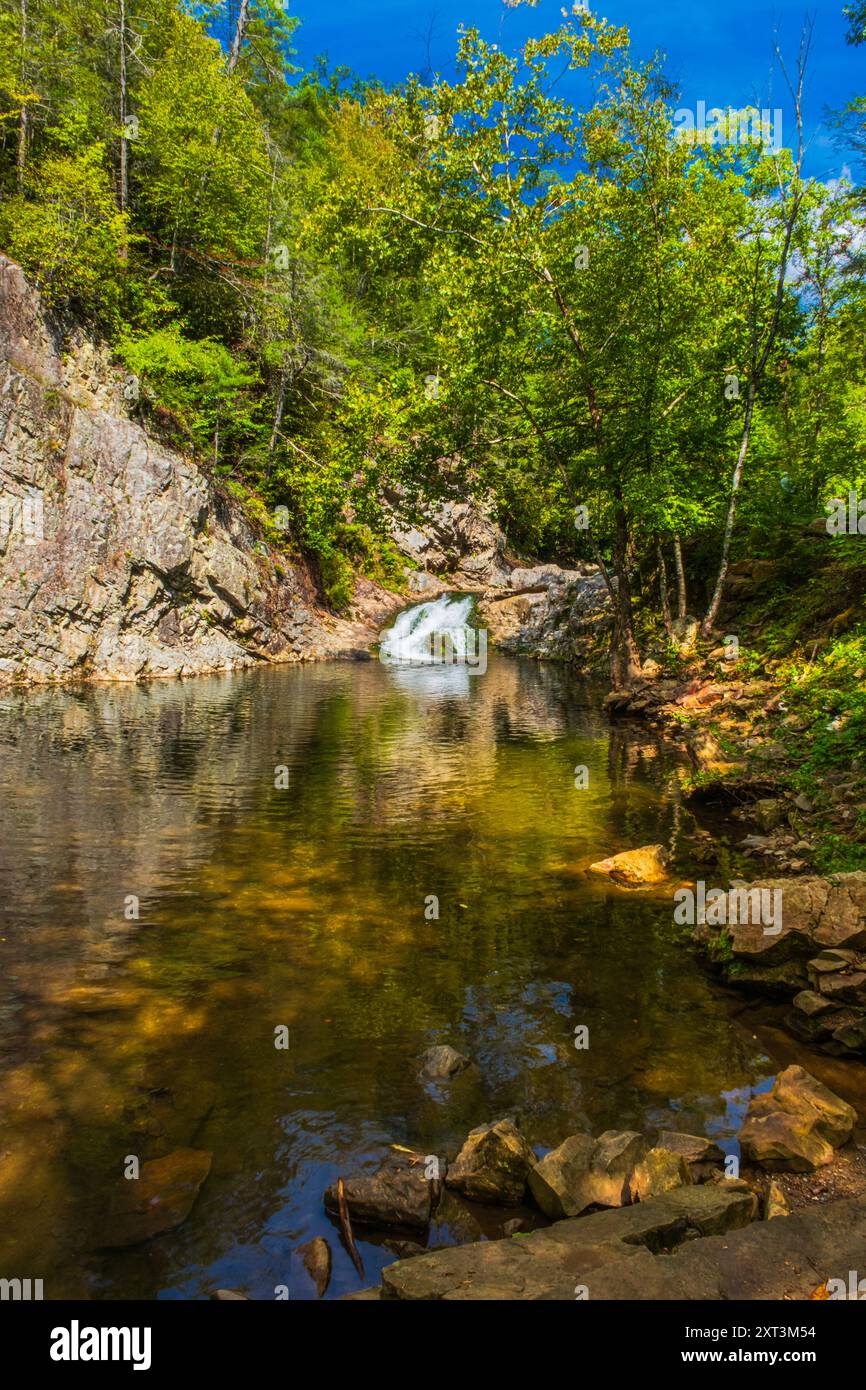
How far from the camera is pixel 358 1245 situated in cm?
402

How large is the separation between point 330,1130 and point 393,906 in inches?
146

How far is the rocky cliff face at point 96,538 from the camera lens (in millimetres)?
24312

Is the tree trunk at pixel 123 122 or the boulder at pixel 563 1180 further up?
the tree trunk at pixel 123 122

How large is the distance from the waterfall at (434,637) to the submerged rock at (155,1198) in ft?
112

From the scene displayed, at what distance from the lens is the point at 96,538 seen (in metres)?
26.4

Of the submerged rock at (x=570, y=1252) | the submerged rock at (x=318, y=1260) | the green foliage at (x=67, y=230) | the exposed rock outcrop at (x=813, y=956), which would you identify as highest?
the green foliage at (x=67, y=230)

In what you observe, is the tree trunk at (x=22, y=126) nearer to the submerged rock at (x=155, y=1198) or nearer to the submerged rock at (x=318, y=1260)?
the submerged rock at (x=155, y=1198)

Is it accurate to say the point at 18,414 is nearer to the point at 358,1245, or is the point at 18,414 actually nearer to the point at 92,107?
the point at 92,107

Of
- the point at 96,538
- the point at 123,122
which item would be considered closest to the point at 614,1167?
the point at 96,538

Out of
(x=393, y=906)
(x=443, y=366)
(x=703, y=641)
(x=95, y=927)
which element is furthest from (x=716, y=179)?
(x=95, y=927)

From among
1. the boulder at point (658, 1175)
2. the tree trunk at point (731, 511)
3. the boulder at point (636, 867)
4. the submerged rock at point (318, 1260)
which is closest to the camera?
the submerged rock at point (318, 1260)

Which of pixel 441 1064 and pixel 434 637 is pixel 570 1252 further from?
pixel 434 637

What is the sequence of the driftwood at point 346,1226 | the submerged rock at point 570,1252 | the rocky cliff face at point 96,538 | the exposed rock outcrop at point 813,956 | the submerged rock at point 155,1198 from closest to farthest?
Result: 1. the submerged rock at point 570,1252
2. the driftwood at point 346,1226
3. the submerged rock at point 155,1198
4. the exposed rock outcrop at point 813,956
5. the rocky cliff face at point 96,538

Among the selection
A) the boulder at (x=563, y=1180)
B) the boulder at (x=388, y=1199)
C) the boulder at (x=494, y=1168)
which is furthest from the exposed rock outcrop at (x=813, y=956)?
the boulder at (x=388, y=1199)
